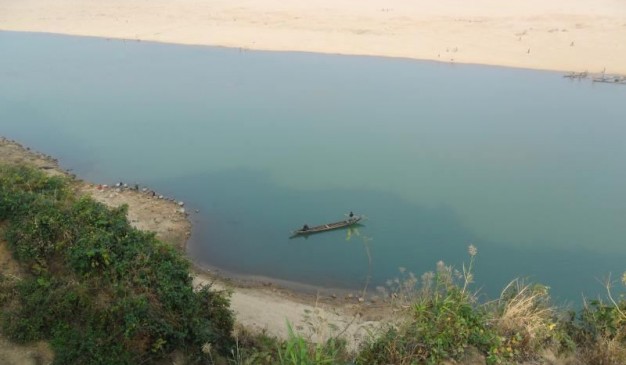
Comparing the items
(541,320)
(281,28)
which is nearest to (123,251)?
(541,320)

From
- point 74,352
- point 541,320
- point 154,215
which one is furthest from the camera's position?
point 154,215

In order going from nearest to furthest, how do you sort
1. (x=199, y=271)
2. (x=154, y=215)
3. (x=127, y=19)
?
(x=199, y=271) → (x=154, y=215) → (x=127, y=19)

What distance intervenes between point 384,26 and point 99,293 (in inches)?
1154

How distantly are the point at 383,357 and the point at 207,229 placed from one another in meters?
8.30

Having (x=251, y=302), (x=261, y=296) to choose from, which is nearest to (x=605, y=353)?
(x=251, y=302)

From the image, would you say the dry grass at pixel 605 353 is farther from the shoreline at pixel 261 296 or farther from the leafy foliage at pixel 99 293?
the leafy foliage at pixel 99 293

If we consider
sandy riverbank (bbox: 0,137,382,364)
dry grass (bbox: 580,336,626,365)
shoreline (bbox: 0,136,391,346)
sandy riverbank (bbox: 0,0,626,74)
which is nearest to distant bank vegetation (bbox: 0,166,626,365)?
dry grass (bbox: 580,336,626,365)

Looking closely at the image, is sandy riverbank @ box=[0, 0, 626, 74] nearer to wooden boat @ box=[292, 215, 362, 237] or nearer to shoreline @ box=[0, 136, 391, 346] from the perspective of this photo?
wooden boat @ box=[292, 215, 362, 237]

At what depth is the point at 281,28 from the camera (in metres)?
33.2

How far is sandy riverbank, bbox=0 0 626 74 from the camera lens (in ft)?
88.0

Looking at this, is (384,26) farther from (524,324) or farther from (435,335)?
(435,335)

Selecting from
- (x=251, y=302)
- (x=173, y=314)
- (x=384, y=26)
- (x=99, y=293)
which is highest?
(x=384, y=26)

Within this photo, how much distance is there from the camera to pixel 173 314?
631cm

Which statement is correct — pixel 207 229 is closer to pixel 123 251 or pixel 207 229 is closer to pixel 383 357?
pixel 123 251
